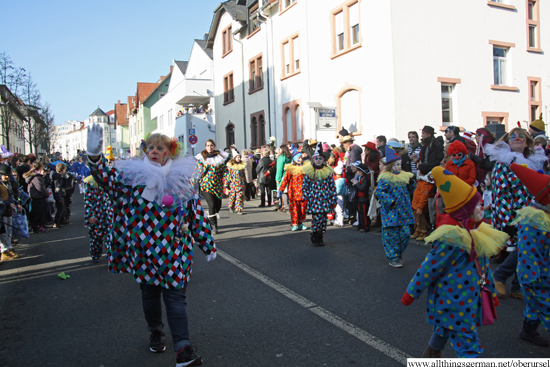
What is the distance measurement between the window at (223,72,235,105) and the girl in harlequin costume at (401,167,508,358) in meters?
30.1

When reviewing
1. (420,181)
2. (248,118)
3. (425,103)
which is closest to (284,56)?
(248,118)

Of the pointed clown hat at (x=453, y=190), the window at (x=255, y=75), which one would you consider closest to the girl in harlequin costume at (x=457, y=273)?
the pointed clown hat at (x=453, y=190)

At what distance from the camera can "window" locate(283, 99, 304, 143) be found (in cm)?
2342

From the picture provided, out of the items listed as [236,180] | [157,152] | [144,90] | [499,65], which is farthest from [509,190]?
[144,90]

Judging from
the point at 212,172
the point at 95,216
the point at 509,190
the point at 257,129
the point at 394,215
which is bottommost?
the point at 394,215

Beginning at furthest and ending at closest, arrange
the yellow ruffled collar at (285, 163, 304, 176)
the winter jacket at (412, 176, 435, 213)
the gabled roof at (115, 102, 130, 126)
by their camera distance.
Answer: the gabled roof at (115, 102, 130, 126)
the yellow ruffled collar at (285, 163, 304, 176)
the winter jacket at (412, 176, 435, 213)

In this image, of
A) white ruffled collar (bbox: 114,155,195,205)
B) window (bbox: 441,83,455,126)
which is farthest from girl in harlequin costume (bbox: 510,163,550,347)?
window (bbox: 441,83,455,126)

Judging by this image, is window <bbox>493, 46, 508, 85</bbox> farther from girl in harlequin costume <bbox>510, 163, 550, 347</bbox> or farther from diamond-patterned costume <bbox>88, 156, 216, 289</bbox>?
diamond-patterned costume <bbox>88, 156, 216, 289</bbox>

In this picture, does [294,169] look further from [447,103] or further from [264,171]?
[447,103]

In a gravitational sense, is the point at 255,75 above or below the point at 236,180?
above

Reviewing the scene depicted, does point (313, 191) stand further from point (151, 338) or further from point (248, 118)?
point (248, 118)

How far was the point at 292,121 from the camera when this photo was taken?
24.1 metres

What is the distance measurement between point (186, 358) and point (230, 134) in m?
30.7

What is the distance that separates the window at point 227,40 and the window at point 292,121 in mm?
10069
